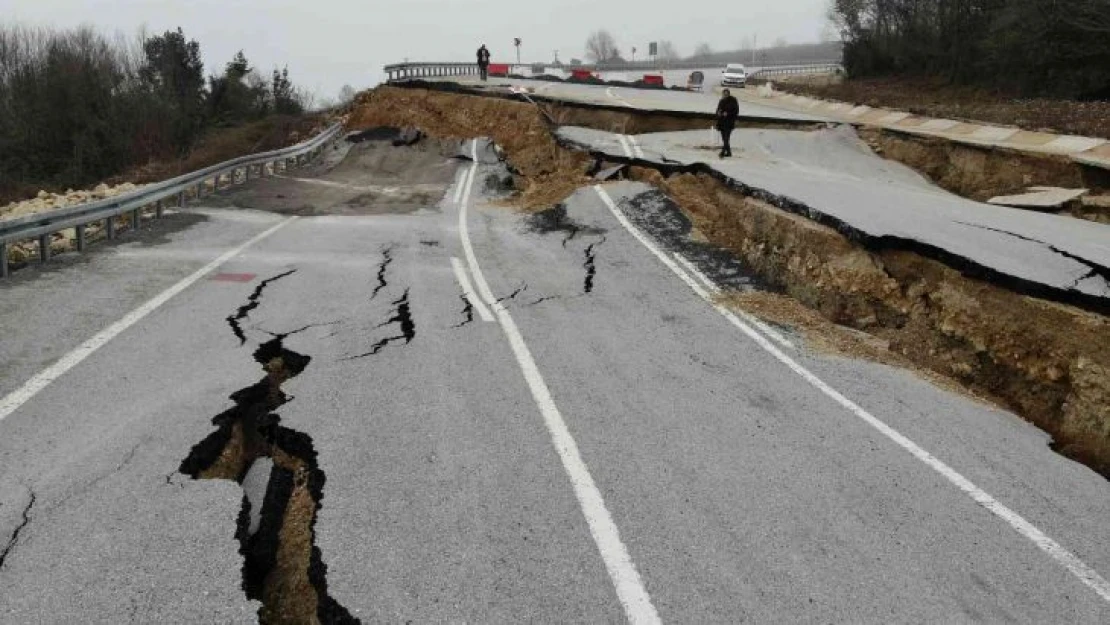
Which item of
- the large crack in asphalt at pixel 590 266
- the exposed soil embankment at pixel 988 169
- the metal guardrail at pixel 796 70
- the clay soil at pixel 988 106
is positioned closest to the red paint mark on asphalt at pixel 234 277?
the large crack in asphalt at pixel 590 266

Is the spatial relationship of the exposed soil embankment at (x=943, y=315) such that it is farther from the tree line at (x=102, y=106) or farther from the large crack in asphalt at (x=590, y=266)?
the tree line at (x=102, y=106)

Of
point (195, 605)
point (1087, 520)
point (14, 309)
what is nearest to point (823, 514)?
point (1087, 520)

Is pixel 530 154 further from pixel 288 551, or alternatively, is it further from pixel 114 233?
pixel 288 551

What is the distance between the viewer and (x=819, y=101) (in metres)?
31.1

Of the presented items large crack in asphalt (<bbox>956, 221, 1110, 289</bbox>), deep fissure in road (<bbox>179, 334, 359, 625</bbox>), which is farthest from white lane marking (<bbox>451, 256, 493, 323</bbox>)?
large crack in asphalt (<bbox>956, 221, 1110, 289</bbox>)

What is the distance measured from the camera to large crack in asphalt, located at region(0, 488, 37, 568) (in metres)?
3.70

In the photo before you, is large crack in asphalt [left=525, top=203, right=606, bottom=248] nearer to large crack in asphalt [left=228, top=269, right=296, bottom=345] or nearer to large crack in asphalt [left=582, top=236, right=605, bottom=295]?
large crack in asphalt [left=582, top=236, right=605, bottom=295]

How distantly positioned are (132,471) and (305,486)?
1.06 meters

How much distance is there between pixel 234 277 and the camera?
954 centimetres

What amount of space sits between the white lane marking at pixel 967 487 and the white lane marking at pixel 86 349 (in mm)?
6423

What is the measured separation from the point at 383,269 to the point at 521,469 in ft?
19.9

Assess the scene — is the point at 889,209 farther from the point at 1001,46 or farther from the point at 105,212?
the point at 1001,46

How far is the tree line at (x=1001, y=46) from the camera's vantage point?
1073 inches

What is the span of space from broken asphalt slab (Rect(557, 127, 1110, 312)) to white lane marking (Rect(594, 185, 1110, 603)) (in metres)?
2.68
